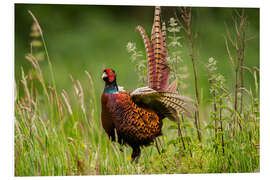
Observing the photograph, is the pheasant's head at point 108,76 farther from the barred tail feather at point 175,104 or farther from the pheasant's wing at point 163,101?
the barred tail feather at point 175,104

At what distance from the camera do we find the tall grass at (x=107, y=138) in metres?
4.50

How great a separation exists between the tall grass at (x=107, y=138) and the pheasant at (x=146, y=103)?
97mm

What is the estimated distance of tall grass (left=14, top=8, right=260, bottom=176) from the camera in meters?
4.50

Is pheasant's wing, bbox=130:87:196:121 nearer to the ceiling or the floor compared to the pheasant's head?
nearer to the floor

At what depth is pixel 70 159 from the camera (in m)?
4.47

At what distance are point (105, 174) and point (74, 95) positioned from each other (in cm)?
80

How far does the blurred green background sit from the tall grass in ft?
0.29

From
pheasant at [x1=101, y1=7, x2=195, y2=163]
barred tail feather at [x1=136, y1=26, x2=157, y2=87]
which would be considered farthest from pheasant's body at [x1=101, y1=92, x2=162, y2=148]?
barred tail feather at [x1=136, y1=26, x2=157, y2=87]

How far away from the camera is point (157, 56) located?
4.67 m

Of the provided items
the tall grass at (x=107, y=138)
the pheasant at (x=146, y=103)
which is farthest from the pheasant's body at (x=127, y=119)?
the tall grass at (x=107, y=138)

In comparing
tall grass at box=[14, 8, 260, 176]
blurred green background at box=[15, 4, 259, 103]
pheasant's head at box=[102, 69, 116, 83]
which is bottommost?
tall grass at box=[14, 8, 260, 176]

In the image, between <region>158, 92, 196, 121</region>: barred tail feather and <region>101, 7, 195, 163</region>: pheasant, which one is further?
<region>158, 92, 196, 121</region>: barred tail feather

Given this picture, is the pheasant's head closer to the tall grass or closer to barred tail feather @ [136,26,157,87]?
the tall grass
